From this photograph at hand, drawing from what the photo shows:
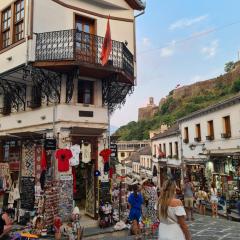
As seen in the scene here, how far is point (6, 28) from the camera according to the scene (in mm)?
14922

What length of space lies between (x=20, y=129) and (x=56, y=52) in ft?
15.4

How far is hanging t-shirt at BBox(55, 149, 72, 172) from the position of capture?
1249 centimetres

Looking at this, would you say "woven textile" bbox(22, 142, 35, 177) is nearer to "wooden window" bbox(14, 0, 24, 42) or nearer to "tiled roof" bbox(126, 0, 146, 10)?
"wooden window" bbox(14, 0, 24, 42)

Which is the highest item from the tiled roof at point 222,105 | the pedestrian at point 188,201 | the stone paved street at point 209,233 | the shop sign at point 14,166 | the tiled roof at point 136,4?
the tiled roof at point 136,4

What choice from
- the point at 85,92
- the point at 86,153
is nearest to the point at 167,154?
the point at 85,92

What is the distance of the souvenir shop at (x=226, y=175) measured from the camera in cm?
2127

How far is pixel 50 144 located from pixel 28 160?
270 cm

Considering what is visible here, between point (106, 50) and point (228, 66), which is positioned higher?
point (228, 66)

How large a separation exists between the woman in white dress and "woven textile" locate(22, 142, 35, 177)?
34.3 ft

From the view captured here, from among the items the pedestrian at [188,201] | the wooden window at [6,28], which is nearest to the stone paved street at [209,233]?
the pedestrian at [188,201]

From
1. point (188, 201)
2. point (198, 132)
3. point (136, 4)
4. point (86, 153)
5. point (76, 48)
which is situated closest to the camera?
point (76, 48)

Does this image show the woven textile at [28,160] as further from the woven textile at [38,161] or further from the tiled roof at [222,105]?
the tiled roof at [222,105]

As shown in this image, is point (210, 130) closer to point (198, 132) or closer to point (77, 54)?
point (198, 132)

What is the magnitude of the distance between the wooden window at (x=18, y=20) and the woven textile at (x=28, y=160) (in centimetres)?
478
